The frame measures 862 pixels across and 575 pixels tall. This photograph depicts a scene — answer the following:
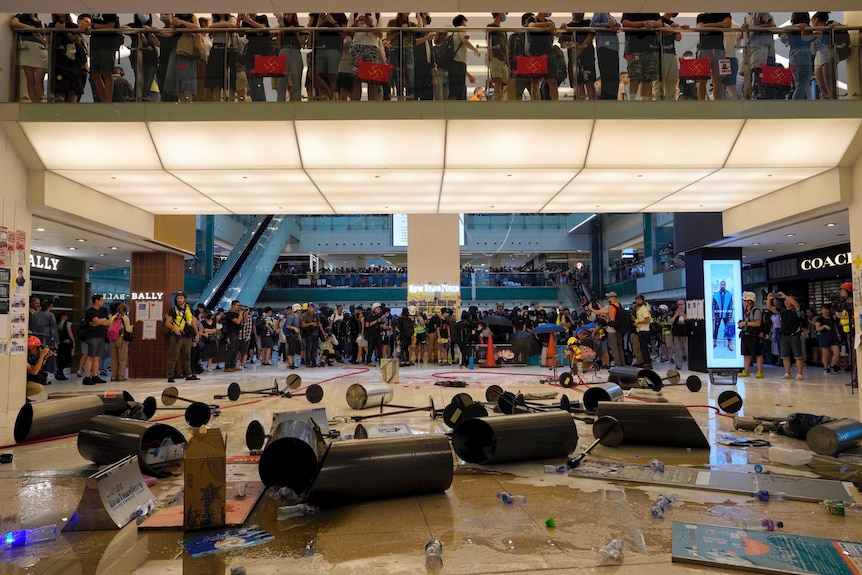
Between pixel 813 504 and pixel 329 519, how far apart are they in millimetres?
3178

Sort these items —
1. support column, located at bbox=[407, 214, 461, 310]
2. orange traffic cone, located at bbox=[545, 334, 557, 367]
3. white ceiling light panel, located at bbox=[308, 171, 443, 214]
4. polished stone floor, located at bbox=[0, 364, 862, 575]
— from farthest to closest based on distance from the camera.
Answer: support column, located at bbox=[407, 214, 461, 310] → orange traffic cone, located at bbox=[545, 334, 557, 367] → white ceiling light panel, located at bbox=[308, 171, 443, 214] → polished stone floor, located at bbox=[0, 364, 862, 575]

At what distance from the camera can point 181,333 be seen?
1288 centimetres

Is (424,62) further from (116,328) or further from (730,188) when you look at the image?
(116,328)

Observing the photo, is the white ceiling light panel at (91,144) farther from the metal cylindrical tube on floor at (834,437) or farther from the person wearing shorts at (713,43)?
the metal cylindrical tube on floor at (834,437)

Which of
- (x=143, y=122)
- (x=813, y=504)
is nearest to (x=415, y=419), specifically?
(x=813, y=504)

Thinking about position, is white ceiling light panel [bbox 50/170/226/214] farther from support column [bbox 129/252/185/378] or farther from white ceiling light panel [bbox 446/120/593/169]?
white ceiling light panel [bbox 446/120/593/169]

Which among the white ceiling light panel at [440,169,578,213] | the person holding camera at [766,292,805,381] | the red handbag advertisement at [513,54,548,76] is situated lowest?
the person holding camera at [766,292,805,381]

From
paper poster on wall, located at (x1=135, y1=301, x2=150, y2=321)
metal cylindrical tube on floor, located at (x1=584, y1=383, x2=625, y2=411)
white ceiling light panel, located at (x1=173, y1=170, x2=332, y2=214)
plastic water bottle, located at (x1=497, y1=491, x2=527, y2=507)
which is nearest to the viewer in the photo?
plastic water bottle, located at (x1=497, y1=491, x2=527, y2=507)

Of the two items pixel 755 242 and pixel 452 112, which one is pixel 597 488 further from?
pixel 755 242

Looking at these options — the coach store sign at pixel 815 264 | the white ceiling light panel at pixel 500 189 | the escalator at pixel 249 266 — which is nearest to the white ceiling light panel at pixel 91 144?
the white ceiling light panel at pixel 500 189

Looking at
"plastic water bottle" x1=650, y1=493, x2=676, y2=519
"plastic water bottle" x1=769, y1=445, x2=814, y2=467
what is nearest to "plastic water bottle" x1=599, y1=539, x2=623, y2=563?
"plastic water bottle" x1=650, y1=493, x2=676, y2=519

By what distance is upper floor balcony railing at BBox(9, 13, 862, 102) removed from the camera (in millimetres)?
8852

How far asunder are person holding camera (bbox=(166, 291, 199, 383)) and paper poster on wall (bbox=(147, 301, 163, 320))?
1666 mm

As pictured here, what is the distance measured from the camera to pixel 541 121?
8.75 metres
